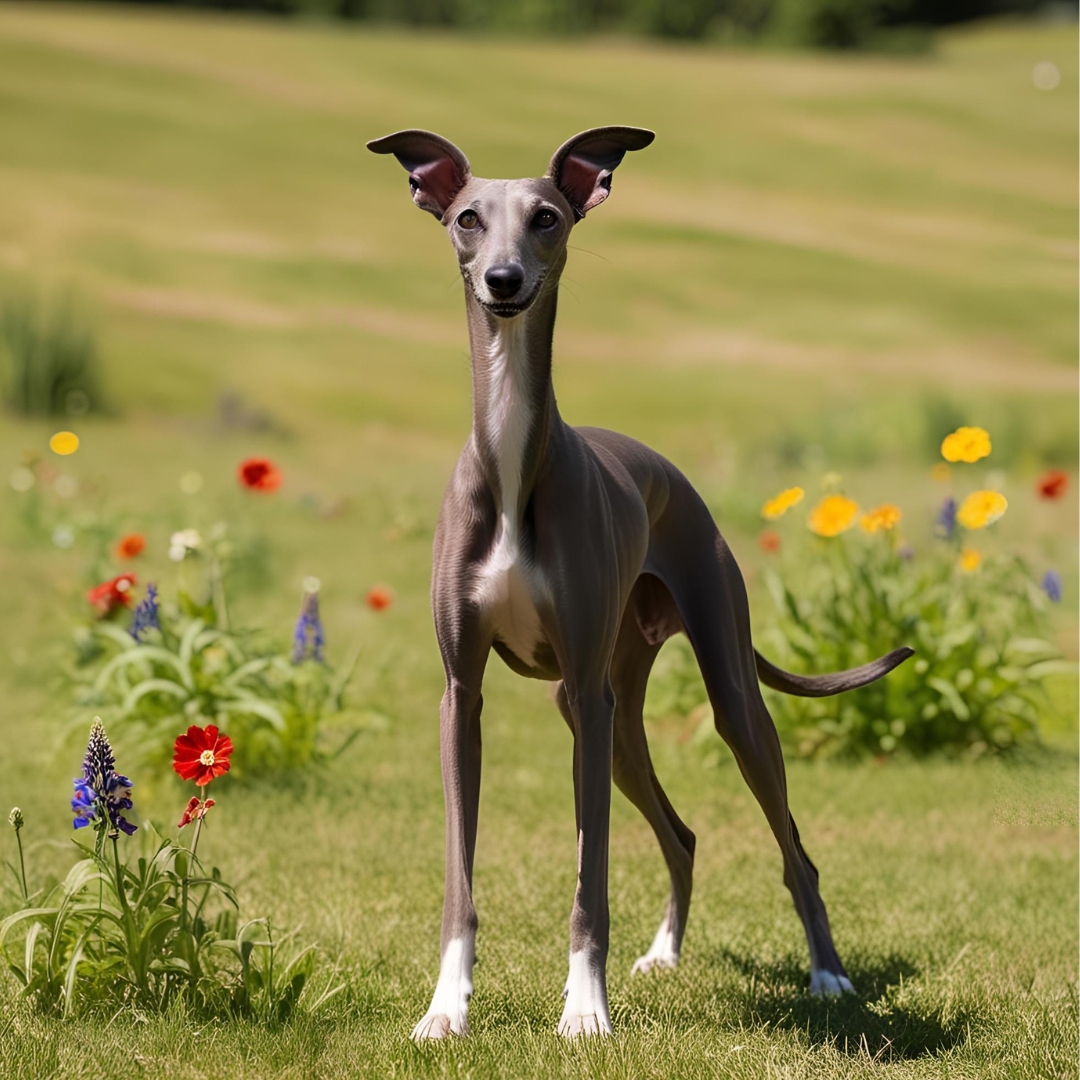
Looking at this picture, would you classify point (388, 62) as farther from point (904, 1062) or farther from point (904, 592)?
point (904, 1062)

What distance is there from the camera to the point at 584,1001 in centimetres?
354

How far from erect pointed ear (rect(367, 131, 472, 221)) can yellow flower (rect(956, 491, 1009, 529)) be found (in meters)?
3.27

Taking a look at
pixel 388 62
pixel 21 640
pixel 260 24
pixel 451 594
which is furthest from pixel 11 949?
pixel 260 24

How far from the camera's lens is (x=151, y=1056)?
3.50 metres

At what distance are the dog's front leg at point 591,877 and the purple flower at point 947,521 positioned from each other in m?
3.81

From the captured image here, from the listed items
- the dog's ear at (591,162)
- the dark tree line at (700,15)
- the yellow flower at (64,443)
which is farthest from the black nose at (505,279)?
the dark tree line at (700,15)

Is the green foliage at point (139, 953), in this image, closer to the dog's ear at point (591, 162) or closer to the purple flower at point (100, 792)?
the purple flower at point (100, 792)

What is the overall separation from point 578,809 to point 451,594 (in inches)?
27.8

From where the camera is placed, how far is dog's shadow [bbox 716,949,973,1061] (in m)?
3.96

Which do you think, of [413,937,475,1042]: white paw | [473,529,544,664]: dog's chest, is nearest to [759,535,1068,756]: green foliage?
[473,529,544,664]: dog's chest

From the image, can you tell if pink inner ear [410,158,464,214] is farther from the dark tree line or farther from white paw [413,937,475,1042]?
the dark tree line

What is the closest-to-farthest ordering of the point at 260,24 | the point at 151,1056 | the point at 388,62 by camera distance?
the point at 151,1056 < the point at 388,62 < the point at 260,24

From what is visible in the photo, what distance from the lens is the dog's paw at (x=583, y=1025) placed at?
3.50 metres

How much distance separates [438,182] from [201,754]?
1683mm
